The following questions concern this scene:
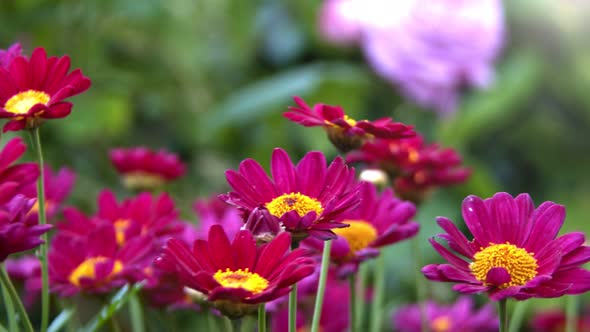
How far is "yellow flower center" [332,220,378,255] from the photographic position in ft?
1.37

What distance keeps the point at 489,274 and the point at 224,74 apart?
1.19 m

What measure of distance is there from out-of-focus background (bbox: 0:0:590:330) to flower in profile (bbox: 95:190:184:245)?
60cm

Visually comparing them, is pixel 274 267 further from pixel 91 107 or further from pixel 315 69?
pixel 315 69

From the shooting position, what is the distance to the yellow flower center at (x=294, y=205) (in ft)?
1.13

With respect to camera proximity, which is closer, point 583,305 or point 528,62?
point 583,305

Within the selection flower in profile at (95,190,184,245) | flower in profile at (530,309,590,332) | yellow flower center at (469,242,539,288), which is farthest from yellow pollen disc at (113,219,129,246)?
flower in profile at (530,309,590,332)

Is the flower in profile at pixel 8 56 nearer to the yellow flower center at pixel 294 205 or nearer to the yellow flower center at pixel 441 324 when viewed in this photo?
the yellow flower center at pixel 294 205

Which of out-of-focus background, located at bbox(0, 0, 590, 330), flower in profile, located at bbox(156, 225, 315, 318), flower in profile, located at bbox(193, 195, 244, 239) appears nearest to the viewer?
flower in profile, located at bbox(156, 225, 315, 318)

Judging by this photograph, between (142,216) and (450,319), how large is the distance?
25cm

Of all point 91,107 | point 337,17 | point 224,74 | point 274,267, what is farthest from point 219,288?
point 224,74

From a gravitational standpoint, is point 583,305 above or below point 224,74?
below

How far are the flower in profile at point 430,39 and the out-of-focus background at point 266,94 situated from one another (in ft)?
0.29

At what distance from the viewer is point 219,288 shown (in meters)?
0.29

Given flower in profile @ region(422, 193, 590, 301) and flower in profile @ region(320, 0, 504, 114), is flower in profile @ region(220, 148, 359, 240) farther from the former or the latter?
flower in profile @ region(320, 0, 504, 114)
